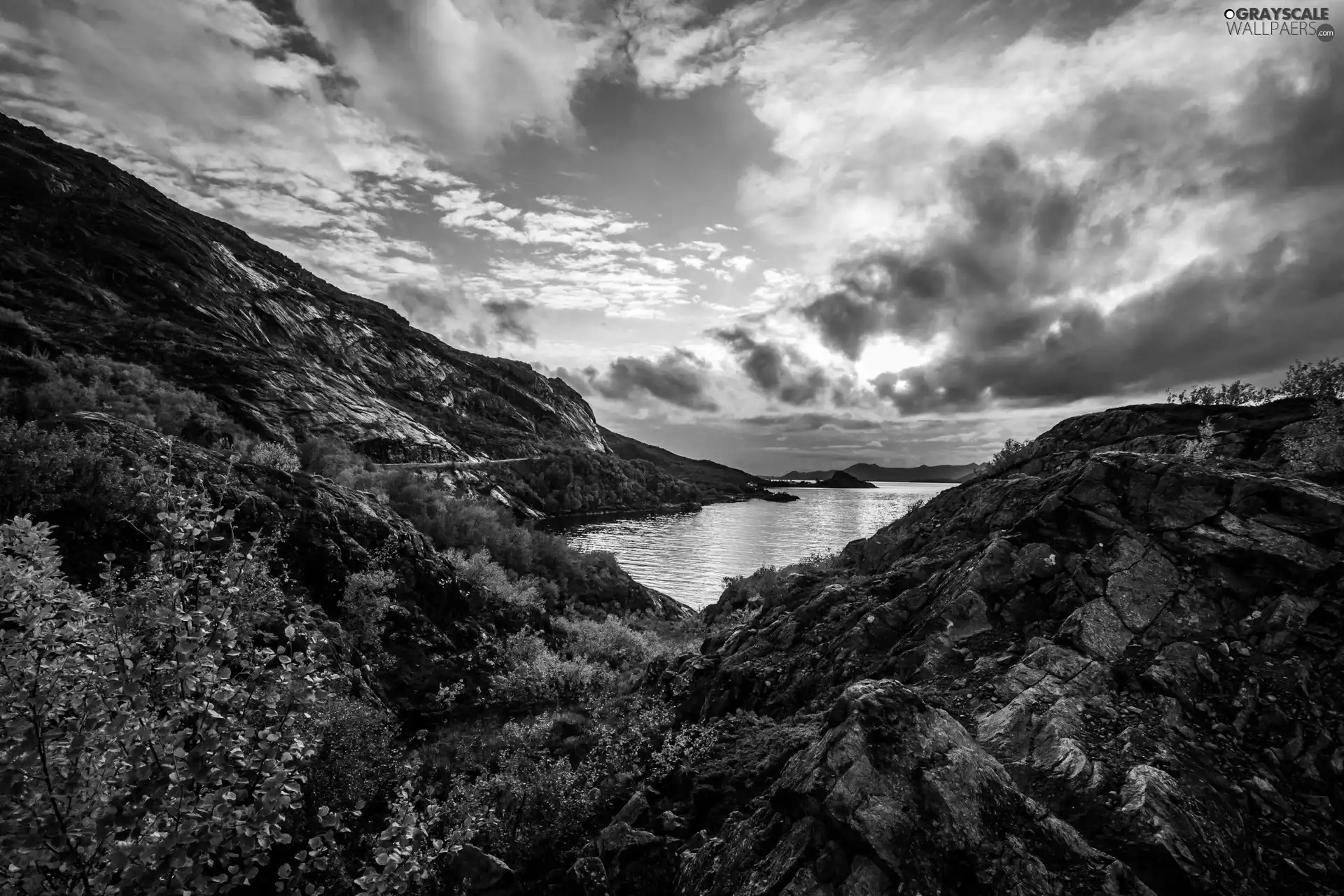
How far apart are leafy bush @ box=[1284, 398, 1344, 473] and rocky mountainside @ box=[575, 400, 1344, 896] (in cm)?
93

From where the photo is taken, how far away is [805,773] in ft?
23.2

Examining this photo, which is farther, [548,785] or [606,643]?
[606,643]

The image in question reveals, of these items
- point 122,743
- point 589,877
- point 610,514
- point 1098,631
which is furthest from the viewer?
point 610,514

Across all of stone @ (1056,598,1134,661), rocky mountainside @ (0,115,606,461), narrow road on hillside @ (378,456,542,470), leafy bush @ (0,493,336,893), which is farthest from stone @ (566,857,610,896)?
narrow road on hillside @ (378,456,542,470)

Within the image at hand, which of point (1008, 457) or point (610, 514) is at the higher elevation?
point (1008, 457)

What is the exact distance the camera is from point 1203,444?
14.9m

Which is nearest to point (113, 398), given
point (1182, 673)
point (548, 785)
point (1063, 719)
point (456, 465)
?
point (548, 785)

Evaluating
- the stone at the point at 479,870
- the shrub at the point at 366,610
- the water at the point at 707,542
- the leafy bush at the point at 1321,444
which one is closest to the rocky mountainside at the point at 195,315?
the water at the point at 707,542

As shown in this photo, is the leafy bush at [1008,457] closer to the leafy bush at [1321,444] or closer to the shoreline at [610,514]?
the leafy bush at [1321,444]

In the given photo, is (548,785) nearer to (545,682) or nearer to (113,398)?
(545,682)

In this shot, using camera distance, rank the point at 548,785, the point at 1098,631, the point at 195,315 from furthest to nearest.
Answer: the point at 195,315, the point at 548,785, the point at 1098,631

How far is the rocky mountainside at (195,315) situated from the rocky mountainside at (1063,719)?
6901cm

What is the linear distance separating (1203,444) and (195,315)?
142m

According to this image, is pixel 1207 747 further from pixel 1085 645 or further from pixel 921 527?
pixel 921 527
